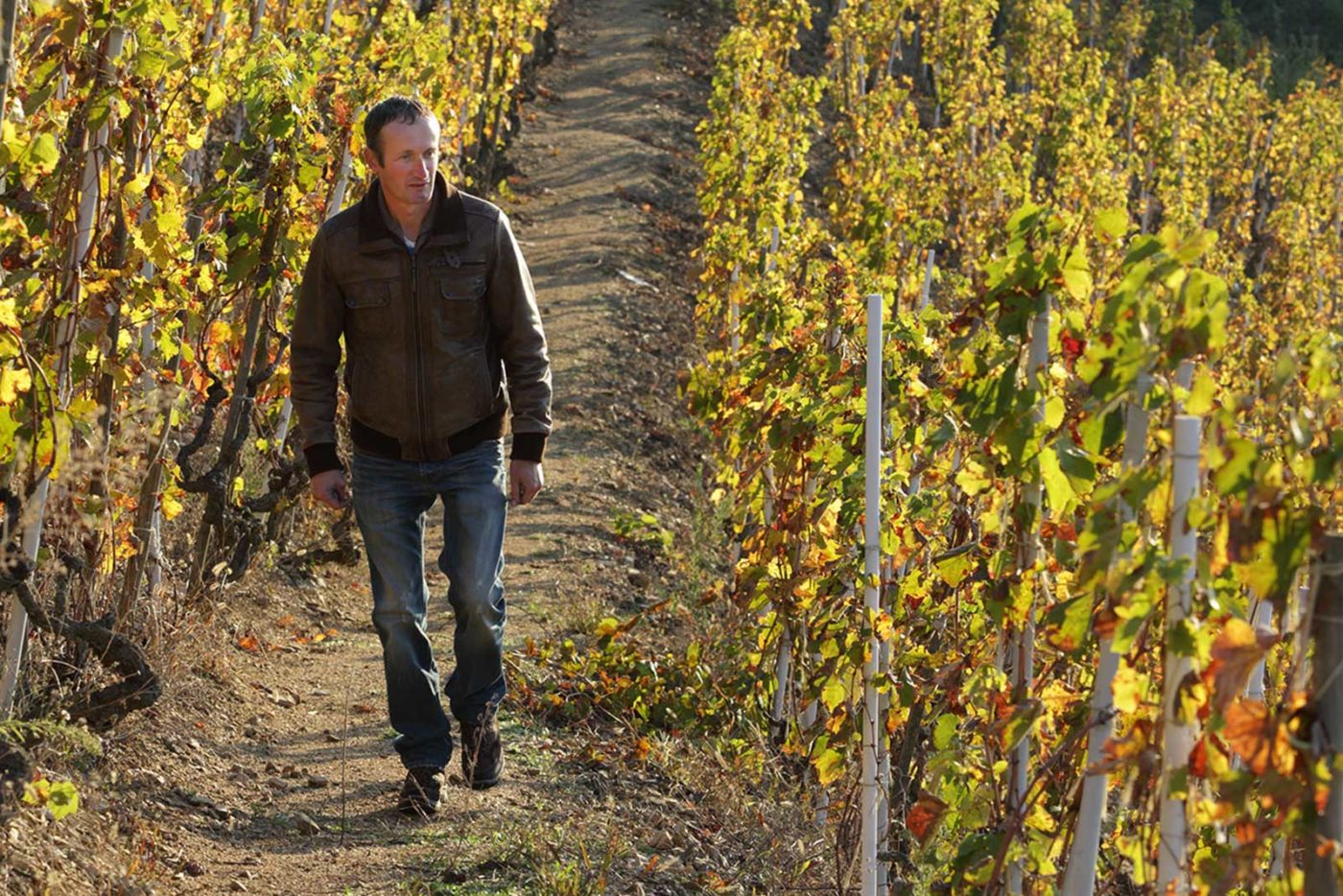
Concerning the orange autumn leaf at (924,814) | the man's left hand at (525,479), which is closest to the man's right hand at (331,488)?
the man's left hand at (525,479)

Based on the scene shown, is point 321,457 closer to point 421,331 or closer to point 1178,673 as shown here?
point 421,331

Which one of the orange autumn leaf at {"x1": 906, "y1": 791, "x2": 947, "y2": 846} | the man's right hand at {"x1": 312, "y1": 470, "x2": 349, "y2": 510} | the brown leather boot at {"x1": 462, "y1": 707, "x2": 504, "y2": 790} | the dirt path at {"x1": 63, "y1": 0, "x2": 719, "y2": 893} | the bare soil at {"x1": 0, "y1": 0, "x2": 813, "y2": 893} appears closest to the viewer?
the orange autumn leaf at {"x1": 906, "y1": 791, "x2": 947, "y2": 846}

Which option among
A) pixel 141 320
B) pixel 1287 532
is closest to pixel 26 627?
pixel 141 320

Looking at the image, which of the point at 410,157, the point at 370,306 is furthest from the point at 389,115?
the point at 370,306

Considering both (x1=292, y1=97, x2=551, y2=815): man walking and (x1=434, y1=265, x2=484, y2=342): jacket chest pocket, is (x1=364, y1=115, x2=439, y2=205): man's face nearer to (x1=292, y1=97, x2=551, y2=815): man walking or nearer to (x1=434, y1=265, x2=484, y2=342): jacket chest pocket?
(x1=292, y1=97, x2=551, y2=815): man walking

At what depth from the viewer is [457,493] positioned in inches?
156

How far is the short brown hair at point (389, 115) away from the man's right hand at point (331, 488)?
0.80m

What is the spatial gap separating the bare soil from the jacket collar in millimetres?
1409

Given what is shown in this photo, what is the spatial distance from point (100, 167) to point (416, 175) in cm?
72

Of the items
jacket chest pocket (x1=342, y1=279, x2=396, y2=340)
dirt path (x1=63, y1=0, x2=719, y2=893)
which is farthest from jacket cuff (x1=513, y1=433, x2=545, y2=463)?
dirt path (x1=63, y1=0, x2=719, y2=893)

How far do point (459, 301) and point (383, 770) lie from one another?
1408 mm

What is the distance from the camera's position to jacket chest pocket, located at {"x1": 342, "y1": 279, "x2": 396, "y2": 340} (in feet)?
12.7

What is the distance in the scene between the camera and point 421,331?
3.89m

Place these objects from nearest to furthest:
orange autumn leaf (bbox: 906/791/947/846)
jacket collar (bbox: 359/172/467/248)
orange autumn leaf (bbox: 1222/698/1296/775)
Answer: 1. orange autumn leaf (bbox: 1222/698/1296/775)
2. orange autumn leaf (bbox: 906/791/947/846)
3. jacket collar (bbox: 359/172/467/248)
